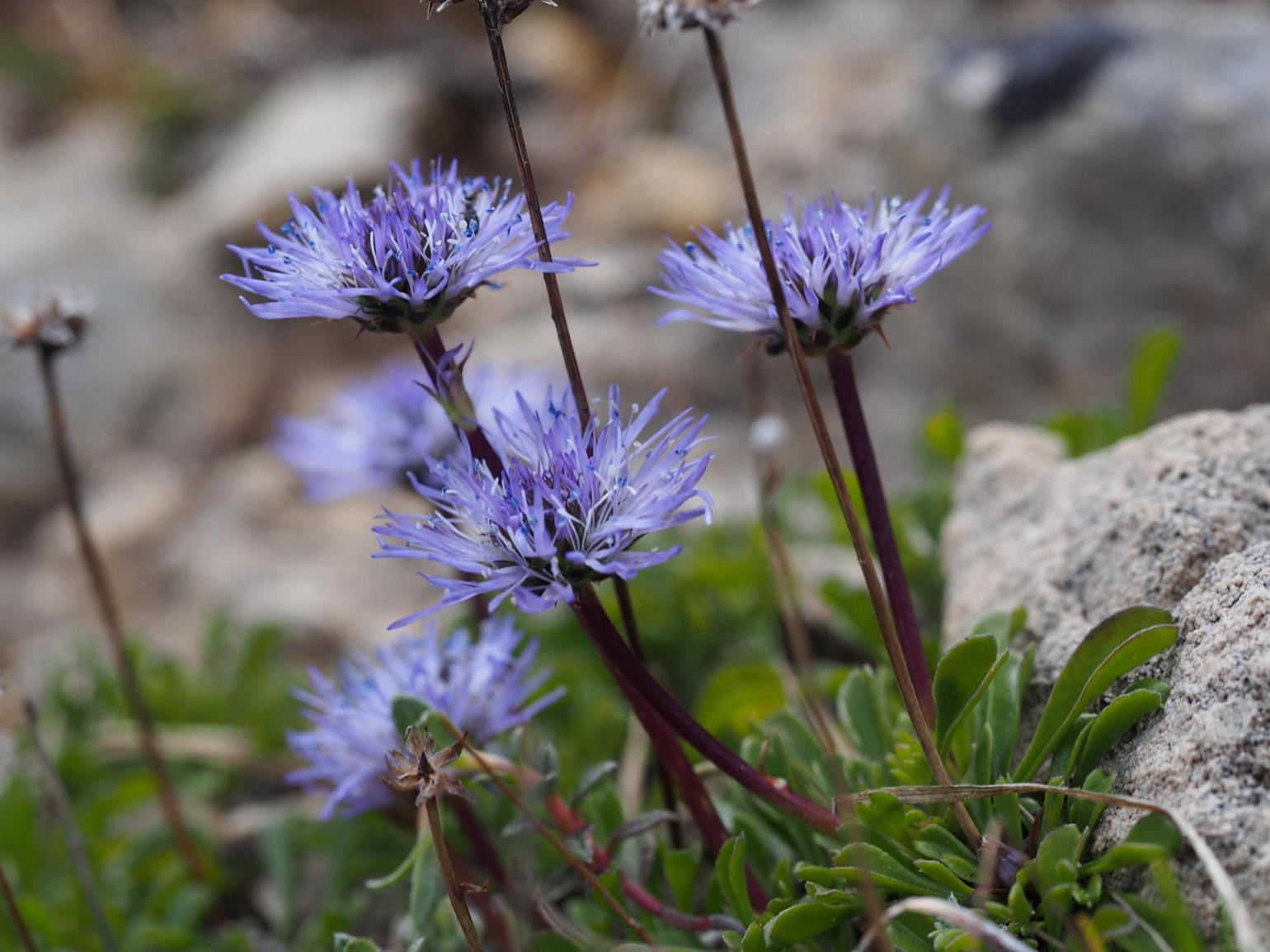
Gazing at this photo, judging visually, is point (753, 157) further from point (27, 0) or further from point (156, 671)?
point (27, 0)

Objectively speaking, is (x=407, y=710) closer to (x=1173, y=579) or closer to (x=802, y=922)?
(x=802, y=922)

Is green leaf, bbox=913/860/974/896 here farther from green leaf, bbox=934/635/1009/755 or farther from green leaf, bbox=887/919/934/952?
green leaf, bbox=934/635/1009/755

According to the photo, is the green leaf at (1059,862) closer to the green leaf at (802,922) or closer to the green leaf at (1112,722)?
the green leaf at (1112,722)

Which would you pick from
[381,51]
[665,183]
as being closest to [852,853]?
[665,183]

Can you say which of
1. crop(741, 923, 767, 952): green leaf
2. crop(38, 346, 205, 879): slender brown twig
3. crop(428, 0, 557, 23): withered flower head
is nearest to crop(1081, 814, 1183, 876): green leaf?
crop(741, 923, 767, 952): green leaf

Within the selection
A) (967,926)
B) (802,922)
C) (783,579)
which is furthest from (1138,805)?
(783,579)
